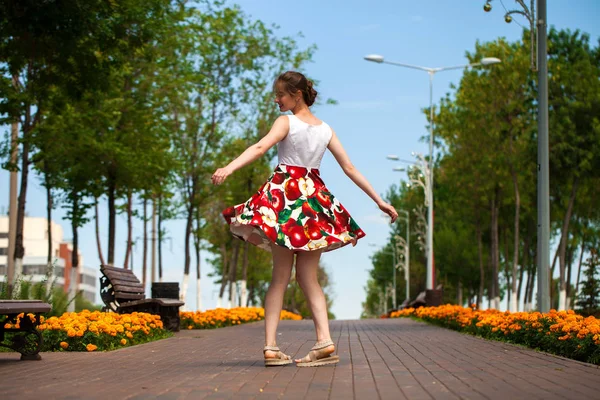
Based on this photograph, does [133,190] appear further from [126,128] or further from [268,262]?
[268,262]

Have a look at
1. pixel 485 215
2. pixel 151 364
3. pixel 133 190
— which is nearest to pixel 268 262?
pixel 485 215

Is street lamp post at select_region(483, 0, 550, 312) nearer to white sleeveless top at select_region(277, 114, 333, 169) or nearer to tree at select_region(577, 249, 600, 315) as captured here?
white sleeveless top at select_region(277, 114, 333, 169)

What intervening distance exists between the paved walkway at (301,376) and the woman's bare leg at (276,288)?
0.32 m

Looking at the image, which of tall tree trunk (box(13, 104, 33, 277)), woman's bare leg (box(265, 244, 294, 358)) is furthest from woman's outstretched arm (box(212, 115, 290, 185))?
tall tree trunk (box(13, 104, 33, 277))

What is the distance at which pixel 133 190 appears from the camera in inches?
1243

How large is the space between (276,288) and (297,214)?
2.22 ft

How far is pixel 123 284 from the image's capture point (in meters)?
16.5

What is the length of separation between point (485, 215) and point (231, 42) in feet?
66.6

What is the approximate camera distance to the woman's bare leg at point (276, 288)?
8.80m

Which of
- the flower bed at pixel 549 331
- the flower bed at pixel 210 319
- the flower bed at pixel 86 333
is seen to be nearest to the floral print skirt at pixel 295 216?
the flower bed at pixel 549 331

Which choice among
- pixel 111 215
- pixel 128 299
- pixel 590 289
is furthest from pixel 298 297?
pixel 128 299

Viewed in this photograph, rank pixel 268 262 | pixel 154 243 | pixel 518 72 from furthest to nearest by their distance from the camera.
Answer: pixel 268 262 → pixel 154 243 → pixel 518 72

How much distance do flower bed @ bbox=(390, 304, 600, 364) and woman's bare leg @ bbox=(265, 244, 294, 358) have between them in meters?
3.04

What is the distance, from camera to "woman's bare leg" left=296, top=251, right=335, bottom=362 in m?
8.80
